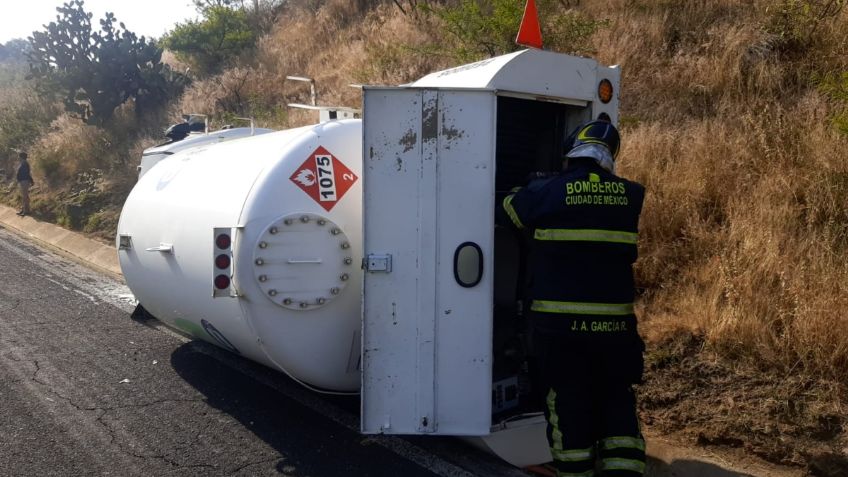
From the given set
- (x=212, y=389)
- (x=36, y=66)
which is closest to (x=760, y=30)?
(x=212, y=389)

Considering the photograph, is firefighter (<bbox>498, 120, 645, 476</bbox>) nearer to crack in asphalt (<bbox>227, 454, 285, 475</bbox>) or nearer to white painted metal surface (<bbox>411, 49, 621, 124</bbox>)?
white painted metal surface (<bbox>411, 49, 621, 124</bbox>)

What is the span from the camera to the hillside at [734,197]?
3.90 metres

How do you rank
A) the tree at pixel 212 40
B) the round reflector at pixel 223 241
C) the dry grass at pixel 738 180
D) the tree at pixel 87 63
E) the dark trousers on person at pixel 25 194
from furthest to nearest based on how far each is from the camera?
1. the tree at pixel 212 40
2. the tree at pixel 87 63
3. the dark trousers on person at pixel 25 194
4. the dry grass at pixel 738 180
5. the round reflector at pixel 223 241

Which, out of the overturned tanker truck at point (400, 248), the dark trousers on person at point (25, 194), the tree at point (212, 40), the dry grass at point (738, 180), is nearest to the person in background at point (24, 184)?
the dark trousers on person at point (25, 194)

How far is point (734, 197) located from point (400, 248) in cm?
323

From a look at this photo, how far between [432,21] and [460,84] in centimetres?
907

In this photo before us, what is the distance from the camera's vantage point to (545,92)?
3.65 m

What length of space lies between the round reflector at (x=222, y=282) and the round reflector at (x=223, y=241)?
0.16 metres

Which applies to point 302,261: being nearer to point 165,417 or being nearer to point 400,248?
point 400,248

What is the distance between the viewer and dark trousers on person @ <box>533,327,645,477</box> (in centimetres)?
311

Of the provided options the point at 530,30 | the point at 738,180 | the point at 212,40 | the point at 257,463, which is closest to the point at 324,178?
the point at 530,30

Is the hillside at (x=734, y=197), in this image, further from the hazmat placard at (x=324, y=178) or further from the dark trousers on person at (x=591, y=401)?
the hazmat placard at (x=324, y=178)

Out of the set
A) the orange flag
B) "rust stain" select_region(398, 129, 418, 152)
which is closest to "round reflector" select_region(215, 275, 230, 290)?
"rust stain" select_region(398, 129, 418, 152)

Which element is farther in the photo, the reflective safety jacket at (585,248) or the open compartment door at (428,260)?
the open compartment door at (428,260)
